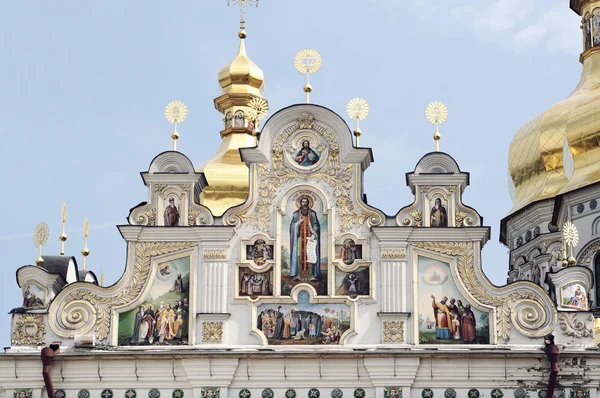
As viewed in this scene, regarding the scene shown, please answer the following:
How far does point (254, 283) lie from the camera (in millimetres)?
24688

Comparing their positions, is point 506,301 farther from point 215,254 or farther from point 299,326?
point 215,254

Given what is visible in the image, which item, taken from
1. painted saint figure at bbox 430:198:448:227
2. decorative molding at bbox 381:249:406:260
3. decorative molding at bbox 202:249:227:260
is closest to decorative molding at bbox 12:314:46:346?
decorative molding at bbox 202:249:227:260

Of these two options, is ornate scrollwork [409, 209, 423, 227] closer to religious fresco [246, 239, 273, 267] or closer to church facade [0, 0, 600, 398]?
church facade [0, 0, 600, 398]

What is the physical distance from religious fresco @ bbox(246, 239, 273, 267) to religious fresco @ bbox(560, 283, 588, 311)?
461 centimetres

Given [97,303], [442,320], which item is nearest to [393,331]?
[442,320]

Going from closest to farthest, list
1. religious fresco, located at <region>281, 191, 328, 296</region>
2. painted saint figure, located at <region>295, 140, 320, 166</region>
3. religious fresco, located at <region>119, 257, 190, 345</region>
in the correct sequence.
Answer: religious fresco, located at <region>119, 257, 190, 345</region>, religious fresco, located at <region>281, 191, 328, 296</region>, painted saint figure, located at <region>295, 140, 320, 166</region>

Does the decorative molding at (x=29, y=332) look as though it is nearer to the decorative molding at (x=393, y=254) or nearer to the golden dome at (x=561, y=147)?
the decorative molding at (x=393, y=254)

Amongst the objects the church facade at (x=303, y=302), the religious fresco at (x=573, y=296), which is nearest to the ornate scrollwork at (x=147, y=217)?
the church facade at (x=303, y=302)

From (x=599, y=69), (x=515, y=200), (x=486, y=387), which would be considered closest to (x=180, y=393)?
(x=486, y=387)

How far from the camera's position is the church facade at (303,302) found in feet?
78.7

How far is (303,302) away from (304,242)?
3.29 feet

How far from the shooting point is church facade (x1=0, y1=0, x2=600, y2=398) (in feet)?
78.7

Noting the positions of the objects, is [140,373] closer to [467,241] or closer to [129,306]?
[129,306]

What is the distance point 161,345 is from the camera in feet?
79.8
